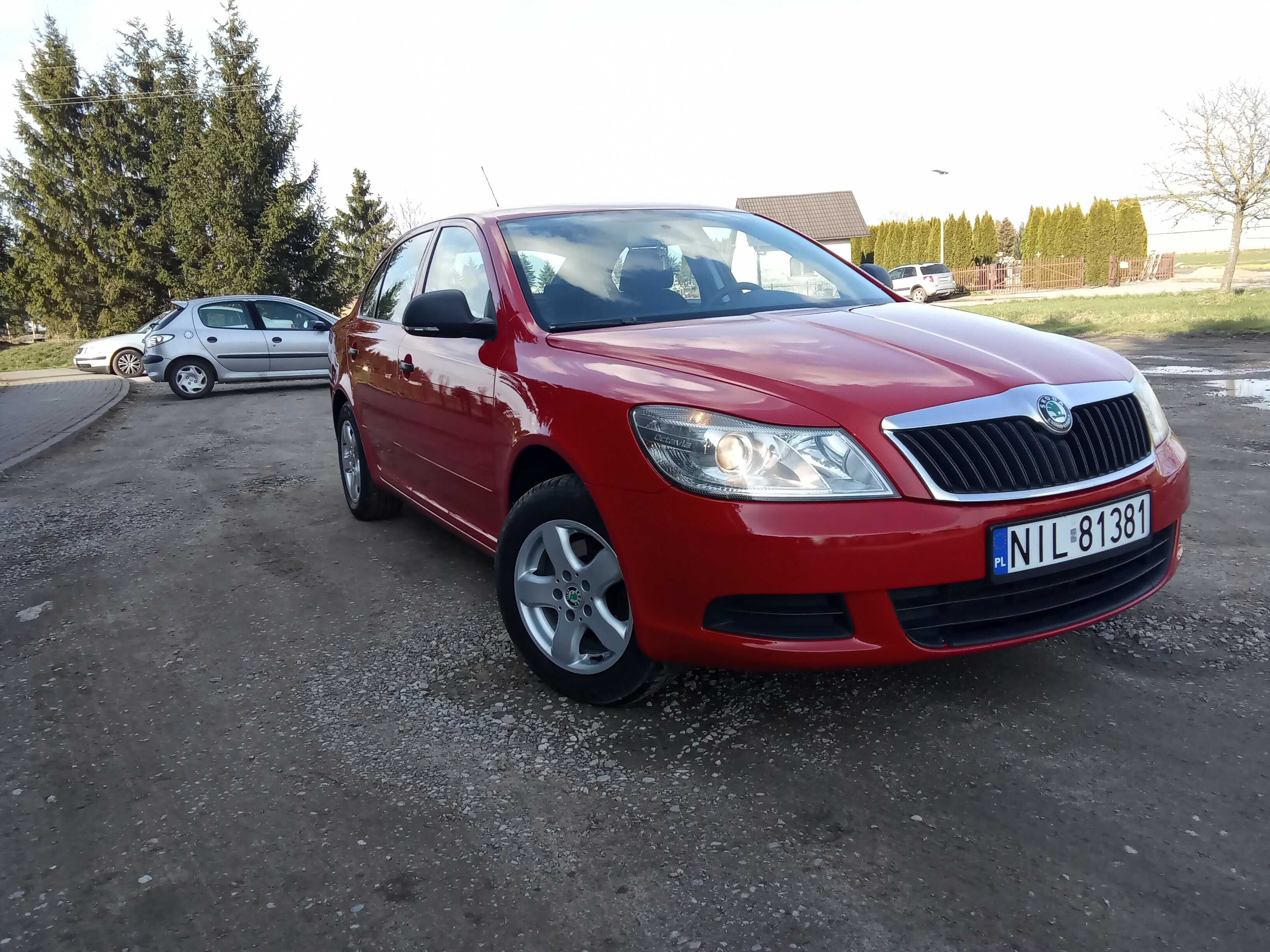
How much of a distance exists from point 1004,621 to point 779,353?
96 cm

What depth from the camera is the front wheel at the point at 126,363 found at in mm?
19047

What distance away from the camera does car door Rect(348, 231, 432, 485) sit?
15.3 feet

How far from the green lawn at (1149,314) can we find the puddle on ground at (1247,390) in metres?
3.39

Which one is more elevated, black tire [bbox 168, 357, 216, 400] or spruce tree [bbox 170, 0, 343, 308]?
spruce tree [bbox 170, 0, 343, 308]

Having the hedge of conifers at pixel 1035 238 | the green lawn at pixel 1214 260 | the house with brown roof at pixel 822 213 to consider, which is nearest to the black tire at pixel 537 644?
the hedge of conifers at pixel 1035 238

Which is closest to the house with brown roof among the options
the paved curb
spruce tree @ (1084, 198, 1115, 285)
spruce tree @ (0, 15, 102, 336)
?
spruce tree @ (1084, 198, 1115, 285)

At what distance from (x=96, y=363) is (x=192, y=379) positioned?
493 cm

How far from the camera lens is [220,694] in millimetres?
3373

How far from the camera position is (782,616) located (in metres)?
2.54

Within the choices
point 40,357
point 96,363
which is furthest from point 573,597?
point 40,357

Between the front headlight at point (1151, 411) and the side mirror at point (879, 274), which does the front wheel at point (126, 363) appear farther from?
the front headlight at point (1151, 411)

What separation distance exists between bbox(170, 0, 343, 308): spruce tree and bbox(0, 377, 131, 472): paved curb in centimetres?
1544

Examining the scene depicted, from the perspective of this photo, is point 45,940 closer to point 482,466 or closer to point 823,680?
point 482,466

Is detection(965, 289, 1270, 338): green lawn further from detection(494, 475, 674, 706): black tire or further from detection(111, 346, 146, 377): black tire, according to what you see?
detection(111, 346, 146, 377): black tire
